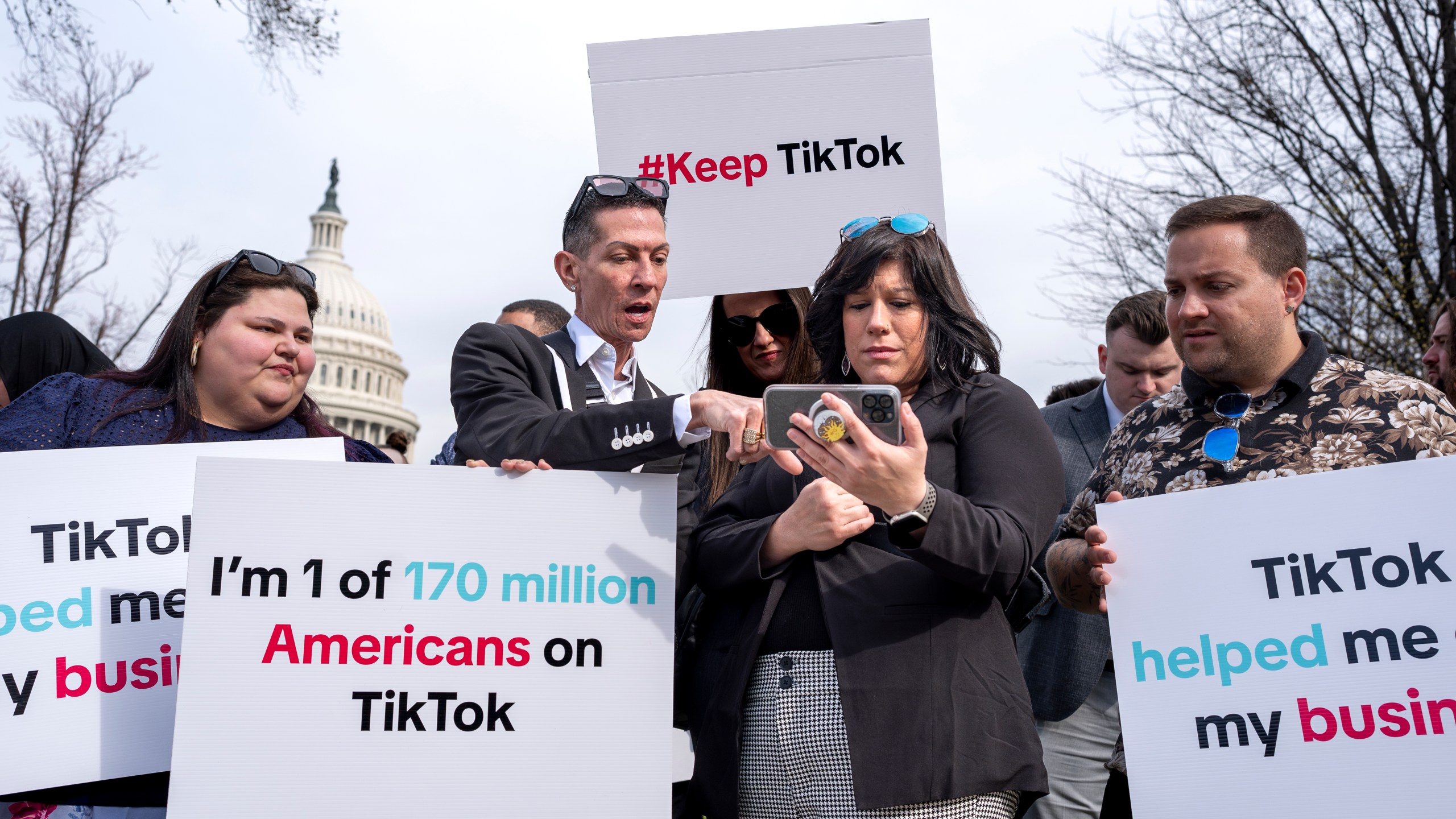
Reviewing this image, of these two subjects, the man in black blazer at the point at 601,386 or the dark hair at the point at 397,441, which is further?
the dark hair at the point at 397,441

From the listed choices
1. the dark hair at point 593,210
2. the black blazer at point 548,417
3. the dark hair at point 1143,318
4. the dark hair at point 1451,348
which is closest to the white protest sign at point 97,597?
the black blazer at point 548,417

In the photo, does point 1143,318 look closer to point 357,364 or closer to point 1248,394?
point 1248,394

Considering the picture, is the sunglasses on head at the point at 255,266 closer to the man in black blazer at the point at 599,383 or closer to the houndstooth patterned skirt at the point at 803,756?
the man in black blazer at the point at 599,383

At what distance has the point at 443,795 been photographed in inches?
114

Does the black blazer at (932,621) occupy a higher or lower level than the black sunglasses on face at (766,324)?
lower

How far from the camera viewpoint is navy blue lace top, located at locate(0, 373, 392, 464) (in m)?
3.44

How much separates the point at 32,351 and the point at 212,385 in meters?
1.72

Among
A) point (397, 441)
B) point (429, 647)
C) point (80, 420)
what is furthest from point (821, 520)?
point (397, 441)

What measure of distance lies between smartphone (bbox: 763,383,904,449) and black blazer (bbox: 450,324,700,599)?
51 cm

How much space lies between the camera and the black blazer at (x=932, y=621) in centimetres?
254

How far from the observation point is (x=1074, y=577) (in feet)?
10.3

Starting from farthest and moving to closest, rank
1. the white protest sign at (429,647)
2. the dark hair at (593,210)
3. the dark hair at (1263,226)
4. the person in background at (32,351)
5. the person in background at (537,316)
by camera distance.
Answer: the person in background at (537,316), the person in background at (32,351), the dark hair at (593,210), the dark hair at (1263,226), the white protest sign at (429,647)

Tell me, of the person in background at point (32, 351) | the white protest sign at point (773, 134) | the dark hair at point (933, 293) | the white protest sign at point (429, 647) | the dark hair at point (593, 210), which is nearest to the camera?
the white protest sign at point (429, 647)

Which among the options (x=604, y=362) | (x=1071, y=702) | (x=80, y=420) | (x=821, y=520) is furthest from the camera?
(x=1071, y=702)
